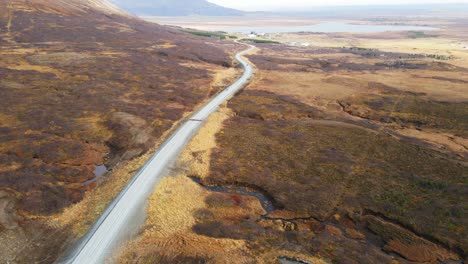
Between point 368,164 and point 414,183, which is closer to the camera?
point 414,183

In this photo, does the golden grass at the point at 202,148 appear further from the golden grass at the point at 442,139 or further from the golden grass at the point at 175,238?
the golden grass at the point at 442,139

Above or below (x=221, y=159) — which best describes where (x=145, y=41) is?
above

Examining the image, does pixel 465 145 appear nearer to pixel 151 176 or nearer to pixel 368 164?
pixel 368 164

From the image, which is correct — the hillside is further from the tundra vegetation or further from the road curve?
the tundra vegetation

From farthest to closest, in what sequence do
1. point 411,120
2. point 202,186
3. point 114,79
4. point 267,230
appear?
1. point 114,79
2. point 411,120
3. point 202,186
4. point 267,230

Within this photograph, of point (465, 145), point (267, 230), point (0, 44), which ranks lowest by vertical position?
point (267, 230)

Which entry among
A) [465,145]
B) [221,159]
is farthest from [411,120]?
[221,159]

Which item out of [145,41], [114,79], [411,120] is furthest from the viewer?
[145,41]

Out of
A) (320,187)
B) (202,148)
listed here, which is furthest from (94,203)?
(320,187)
